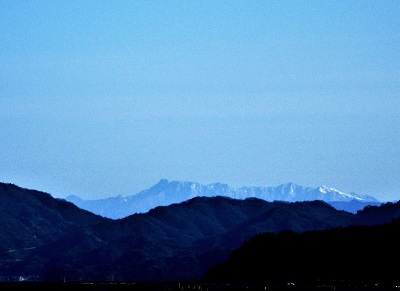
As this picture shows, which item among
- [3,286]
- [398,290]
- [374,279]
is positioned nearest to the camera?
[398,290]

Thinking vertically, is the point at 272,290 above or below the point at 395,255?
below

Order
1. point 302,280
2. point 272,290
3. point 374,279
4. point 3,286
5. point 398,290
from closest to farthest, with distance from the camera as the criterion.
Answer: point 398,290, point 272,290, point 3,286, point 374,279, point 302,280

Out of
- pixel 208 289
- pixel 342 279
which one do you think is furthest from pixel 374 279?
pixel 208 289

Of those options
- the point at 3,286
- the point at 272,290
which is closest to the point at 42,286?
the point at 3,286

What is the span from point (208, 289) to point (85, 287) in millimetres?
26554

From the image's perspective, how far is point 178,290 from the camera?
506 ft

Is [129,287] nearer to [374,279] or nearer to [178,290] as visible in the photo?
[178,290]

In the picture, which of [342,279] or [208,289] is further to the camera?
[342,279]

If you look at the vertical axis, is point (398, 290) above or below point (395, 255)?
below

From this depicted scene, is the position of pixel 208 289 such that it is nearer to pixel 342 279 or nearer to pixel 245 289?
pixel 245 289

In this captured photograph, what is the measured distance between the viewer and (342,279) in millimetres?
196125

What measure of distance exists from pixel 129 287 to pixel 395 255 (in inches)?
2193

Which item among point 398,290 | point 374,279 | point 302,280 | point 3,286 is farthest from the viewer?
point 302,280

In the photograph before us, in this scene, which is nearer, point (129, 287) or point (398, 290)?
point (398, 290)
